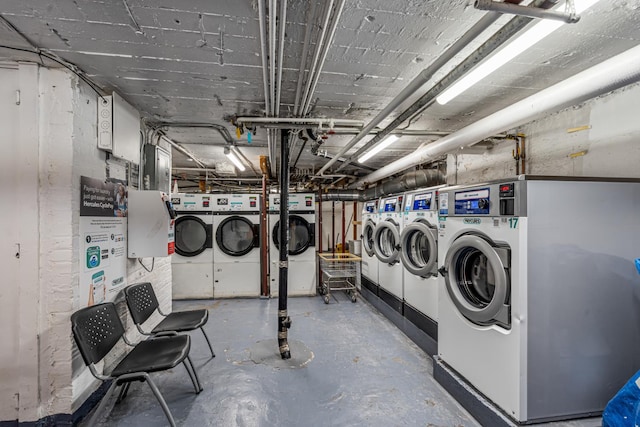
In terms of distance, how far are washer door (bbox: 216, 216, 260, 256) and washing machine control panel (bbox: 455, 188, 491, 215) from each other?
11.3 ft

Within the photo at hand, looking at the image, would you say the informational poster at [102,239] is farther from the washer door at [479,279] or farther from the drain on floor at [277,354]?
the washer door at [479,279]

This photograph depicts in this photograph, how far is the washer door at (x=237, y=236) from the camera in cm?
468

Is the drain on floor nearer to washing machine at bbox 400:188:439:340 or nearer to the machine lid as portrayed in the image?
washing machine at bbox 400:188:439:340

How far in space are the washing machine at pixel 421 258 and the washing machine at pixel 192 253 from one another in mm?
3164

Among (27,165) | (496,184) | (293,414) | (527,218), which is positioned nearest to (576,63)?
(496,184)

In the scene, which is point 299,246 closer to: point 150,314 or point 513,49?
point 150,314

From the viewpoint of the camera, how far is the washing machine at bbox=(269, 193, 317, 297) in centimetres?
482

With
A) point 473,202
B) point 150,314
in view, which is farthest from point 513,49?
point 150,314

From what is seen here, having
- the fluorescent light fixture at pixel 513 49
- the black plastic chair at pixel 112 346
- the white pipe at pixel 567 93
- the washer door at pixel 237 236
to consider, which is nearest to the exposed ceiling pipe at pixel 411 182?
the white pipe at pixel 567 93

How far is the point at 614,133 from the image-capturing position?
2059 millimetres

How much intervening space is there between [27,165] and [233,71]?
148 cm

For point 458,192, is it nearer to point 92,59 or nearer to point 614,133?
point 614,133

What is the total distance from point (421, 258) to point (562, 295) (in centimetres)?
163

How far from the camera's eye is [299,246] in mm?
4902
